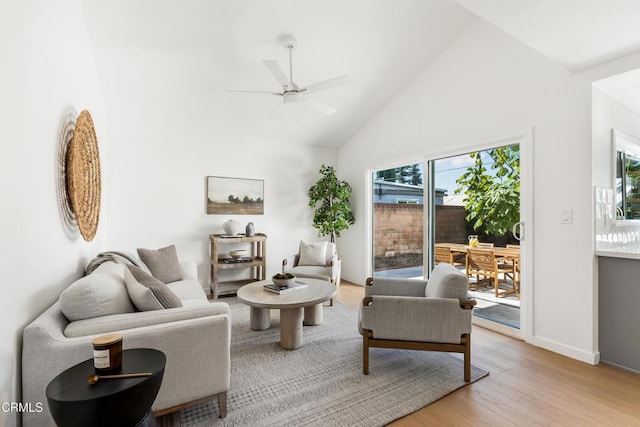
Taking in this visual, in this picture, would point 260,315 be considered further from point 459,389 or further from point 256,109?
point 256,109

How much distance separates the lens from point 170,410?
1.66m

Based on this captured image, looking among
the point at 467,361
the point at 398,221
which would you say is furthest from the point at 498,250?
the point at 398,221

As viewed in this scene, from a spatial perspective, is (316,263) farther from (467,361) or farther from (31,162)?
(31,162)

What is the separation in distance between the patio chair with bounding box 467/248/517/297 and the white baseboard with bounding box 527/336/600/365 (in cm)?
58

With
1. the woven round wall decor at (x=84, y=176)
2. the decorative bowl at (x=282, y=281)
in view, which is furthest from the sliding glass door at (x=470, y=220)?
the woven round wall decor at (x=84, y=176)

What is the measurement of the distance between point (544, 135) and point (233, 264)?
3918mm

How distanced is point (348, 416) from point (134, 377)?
125 centimetres

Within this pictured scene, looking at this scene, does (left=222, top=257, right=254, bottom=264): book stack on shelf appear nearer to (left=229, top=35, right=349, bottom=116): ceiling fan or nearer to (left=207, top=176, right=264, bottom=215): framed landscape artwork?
(left=207, top=176, right=264, bottom=215): framed landscape artwork

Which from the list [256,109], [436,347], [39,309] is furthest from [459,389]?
[256,109]

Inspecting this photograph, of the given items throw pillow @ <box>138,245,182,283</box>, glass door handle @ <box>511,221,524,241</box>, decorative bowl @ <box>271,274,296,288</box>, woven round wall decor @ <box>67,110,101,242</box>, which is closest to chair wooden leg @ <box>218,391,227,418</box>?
decorative bowl @ <box>271,274,296,288</box>

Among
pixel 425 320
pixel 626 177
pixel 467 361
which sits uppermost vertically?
pixel 626 177

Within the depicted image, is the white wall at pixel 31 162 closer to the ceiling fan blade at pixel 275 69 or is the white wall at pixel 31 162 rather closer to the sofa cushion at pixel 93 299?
the sofa cushion at pixel 93 299

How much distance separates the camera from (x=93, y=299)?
5.60 ft

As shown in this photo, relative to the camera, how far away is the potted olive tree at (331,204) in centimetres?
511
